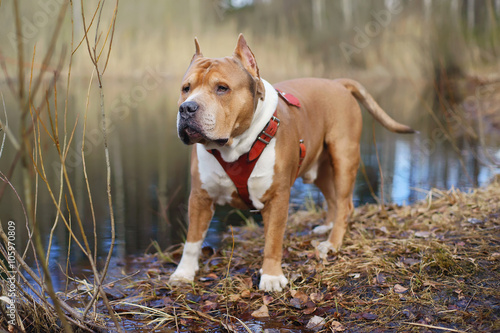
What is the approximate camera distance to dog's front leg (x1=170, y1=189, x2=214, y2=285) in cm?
360

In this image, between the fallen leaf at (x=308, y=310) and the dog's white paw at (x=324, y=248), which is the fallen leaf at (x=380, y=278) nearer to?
the fallen leaf at (x=308, y=310)

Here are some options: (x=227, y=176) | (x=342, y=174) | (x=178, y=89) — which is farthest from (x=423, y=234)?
(x=178, y=89)

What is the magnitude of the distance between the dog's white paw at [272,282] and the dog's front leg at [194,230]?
55cm

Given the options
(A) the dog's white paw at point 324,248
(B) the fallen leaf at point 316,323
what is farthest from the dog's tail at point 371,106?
(B) the fallen leaf at point 316,323

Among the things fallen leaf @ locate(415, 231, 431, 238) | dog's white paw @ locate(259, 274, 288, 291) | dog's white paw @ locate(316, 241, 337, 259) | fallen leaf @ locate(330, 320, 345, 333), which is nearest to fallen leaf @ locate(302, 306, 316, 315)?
fallen leaf @ locate(330, 320, 345, 333)

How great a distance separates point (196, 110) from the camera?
9.55 feet

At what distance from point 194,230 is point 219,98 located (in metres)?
1.08

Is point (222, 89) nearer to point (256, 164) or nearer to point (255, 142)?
point (255, 142)

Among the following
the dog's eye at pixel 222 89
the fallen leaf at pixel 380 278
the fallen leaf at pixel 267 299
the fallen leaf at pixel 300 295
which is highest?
the dog's eye at pixel 222 89

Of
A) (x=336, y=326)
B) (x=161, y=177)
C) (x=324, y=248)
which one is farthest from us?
(x=161, y=177)

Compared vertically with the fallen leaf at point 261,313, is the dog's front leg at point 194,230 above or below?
above

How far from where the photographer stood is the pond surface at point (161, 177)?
219 inches

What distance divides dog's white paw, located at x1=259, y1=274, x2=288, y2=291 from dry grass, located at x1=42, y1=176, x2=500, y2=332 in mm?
54

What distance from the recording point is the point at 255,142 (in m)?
3.35
